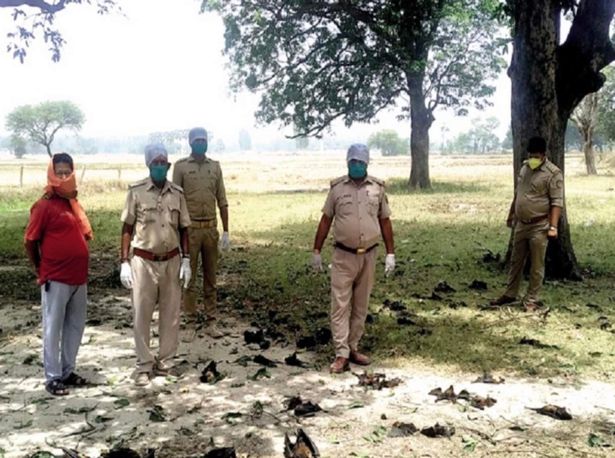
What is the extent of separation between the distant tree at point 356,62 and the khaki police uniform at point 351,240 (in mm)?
15879

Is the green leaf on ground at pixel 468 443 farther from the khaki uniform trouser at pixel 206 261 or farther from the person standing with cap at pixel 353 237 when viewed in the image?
the khaki uniform trouser at pixel 206 261

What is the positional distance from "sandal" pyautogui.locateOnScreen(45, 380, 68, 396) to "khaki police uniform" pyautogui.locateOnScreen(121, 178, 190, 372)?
0.66 m

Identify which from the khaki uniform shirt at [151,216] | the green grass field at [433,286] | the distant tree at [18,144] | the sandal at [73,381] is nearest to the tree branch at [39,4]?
the green grass field at [433,286]

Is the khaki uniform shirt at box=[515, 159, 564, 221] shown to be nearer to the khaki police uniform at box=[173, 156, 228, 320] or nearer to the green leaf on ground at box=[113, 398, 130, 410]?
the khaki police uniform at box=[173, 156, 228, 320]

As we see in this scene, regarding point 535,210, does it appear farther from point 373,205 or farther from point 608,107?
point 608,107

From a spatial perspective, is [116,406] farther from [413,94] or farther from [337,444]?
[413,94]

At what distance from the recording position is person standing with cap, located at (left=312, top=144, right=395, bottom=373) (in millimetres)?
5801

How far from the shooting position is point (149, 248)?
562 centimetres

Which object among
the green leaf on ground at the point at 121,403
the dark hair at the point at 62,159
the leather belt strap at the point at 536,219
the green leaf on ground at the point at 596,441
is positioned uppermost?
the dark hair at the point at 62,159

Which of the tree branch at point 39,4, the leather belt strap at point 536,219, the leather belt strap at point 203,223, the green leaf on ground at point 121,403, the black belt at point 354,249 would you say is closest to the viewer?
the green leaf on ground at point 121,403

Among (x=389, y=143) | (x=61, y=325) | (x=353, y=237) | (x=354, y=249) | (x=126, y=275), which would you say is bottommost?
(x=61, y=325)

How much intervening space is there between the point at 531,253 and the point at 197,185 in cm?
420

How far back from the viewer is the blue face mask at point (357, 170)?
5.74m

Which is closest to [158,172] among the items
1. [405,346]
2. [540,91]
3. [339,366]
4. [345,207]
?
[345,207]
